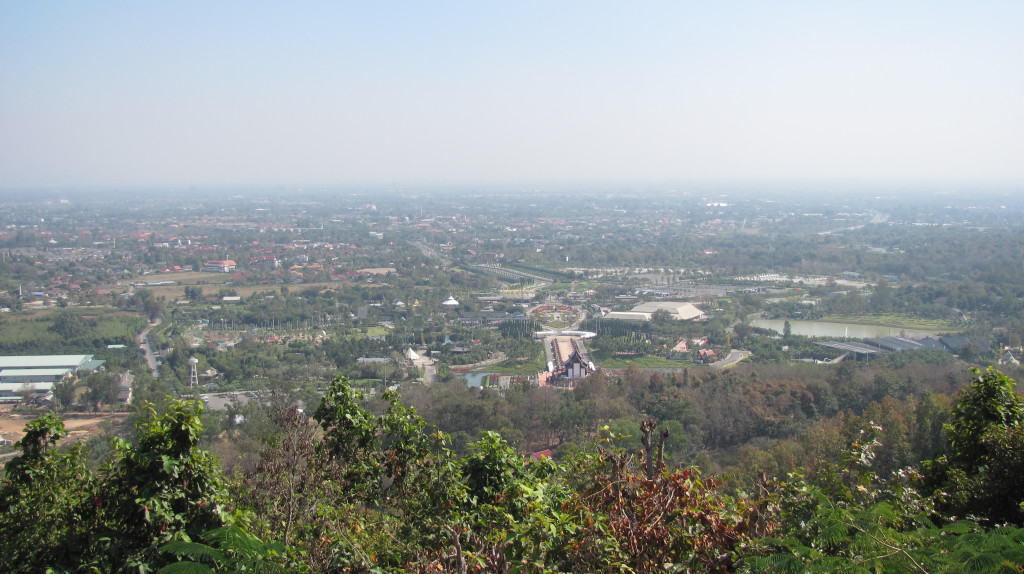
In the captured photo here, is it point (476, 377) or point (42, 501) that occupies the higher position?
point (42, 501)

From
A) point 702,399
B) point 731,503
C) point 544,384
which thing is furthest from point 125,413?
point 731,503

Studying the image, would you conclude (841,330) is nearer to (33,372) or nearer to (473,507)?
→ (473,507)

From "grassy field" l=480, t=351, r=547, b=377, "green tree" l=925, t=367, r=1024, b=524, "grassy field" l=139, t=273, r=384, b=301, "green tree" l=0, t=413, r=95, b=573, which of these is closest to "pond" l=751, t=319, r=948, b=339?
"grassy field" l=480, t=351, r=547, b=377

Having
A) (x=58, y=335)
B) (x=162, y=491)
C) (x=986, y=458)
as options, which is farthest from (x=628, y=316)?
(x=162, y=491)

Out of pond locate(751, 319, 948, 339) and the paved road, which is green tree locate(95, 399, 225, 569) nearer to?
the paved road

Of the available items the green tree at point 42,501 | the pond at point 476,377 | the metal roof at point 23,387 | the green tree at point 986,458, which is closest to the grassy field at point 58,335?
the metal roof at point 23,387

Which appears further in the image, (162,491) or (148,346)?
(148,346)

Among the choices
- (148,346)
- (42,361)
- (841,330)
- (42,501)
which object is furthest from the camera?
(841,330)

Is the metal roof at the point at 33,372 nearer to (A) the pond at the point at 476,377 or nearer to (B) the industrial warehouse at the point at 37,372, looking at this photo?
(B) the industrial warehouse at the point at 37,372
